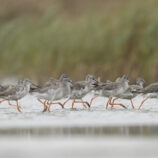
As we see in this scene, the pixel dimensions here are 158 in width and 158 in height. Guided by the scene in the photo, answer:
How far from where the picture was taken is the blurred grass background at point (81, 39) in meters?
29.3

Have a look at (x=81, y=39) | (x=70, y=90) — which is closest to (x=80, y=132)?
(x=70, y=90)

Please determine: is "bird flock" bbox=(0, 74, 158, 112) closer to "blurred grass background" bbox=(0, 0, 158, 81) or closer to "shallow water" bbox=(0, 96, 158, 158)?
"shallow water" bbox=(0, 96, 158, 158)

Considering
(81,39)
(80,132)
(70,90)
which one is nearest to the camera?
(80,132)

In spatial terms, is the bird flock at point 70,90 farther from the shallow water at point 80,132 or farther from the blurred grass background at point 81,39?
the blurred grass background at point 81,39

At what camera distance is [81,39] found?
105 ft

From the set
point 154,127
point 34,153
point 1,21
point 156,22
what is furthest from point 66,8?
point 34,153

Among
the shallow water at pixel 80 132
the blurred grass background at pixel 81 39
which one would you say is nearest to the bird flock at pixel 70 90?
the shallow water at pixel 80 132

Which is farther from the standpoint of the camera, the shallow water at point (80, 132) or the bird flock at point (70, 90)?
the bird flock at point (70, 90)

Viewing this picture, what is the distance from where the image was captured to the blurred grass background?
2930 centimetres

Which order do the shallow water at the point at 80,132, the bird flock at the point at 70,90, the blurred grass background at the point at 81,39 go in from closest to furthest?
1. the shallow water at the point at 80,132
2. the bird flock at the point at 70,90
3. the blurred grass background at the point at 81,39

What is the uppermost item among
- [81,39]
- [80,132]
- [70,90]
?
[81,39]

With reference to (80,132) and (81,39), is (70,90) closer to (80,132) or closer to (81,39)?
(80,132)

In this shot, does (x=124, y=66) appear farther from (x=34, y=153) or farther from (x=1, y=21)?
(x=34, y=153)

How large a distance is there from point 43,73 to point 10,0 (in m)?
7.86
